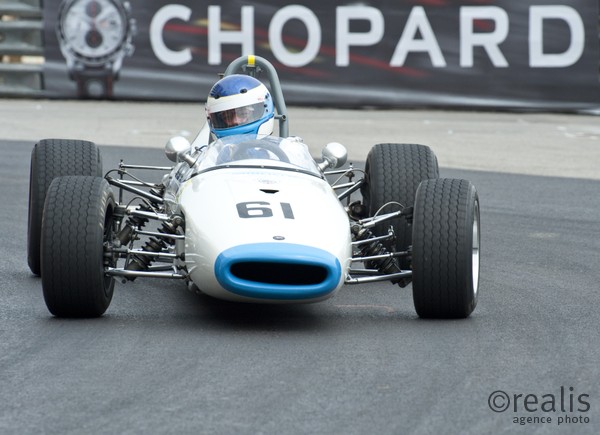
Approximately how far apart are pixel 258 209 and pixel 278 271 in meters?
0.35

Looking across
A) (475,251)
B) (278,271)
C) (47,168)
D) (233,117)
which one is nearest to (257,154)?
(233,117)

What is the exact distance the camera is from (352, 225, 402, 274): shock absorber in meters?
7.92

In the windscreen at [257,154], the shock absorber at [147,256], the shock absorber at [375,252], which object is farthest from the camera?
the windscreen at [257,154]

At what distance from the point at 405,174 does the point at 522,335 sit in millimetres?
2175

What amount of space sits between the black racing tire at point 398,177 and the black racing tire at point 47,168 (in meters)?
1.71

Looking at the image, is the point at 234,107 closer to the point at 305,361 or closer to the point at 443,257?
the point at 443,257

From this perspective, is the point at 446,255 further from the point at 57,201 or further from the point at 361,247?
the point at 57,201

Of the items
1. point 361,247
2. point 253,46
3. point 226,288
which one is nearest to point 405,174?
point 361,247

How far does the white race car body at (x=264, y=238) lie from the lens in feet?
22.7

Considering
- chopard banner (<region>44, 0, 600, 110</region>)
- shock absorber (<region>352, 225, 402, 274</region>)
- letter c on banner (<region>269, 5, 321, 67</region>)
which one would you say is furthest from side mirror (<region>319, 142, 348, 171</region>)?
letter c on banner (<region>269, 5, 321, 67</region>)

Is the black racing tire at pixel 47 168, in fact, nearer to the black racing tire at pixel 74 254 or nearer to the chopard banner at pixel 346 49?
the black racing tire at pixel 74 254

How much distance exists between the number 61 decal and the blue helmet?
59.3 inches

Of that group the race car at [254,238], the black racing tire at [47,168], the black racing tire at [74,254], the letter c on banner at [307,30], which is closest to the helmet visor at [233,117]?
the race car at [254,238]

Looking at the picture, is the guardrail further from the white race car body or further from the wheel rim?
the wheel rim
